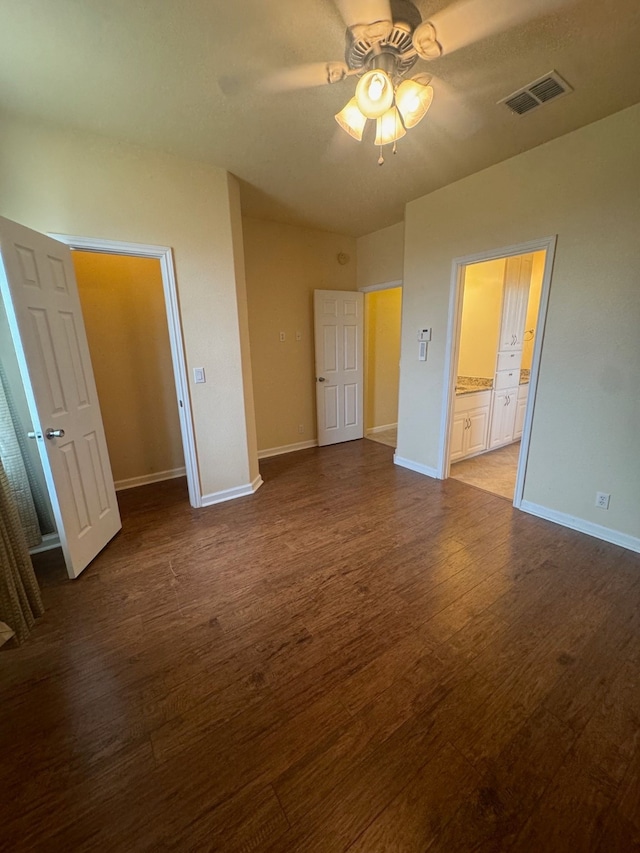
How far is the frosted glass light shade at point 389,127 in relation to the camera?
158cm

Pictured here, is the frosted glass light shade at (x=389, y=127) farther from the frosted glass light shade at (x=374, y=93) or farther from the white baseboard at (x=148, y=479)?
the white baseboard at (x=148, y=479)

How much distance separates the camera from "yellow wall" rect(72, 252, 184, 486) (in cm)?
315

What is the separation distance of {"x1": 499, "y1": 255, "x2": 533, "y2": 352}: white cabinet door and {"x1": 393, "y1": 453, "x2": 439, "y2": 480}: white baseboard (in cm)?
168

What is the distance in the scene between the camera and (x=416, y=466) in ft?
12.3

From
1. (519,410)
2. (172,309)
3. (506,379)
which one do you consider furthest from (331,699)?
(519,410)

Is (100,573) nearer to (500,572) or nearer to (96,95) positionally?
(500,572)

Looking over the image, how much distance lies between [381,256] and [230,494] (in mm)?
3502

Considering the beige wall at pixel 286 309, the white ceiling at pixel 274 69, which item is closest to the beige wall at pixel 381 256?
Result: the beige wall at pixel 286 309

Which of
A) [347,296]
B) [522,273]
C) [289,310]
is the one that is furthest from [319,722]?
[522,273]

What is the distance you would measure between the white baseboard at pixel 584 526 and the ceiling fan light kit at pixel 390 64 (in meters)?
2.82

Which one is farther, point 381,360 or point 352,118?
point 381,360

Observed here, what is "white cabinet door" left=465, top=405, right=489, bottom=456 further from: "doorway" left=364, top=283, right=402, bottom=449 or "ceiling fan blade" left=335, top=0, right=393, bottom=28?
"ceiling fan blade" left=335, top=0, right=393, bottom=28

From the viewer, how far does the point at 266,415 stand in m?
4.26

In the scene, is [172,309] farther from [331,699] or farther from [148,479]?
[331,699]
